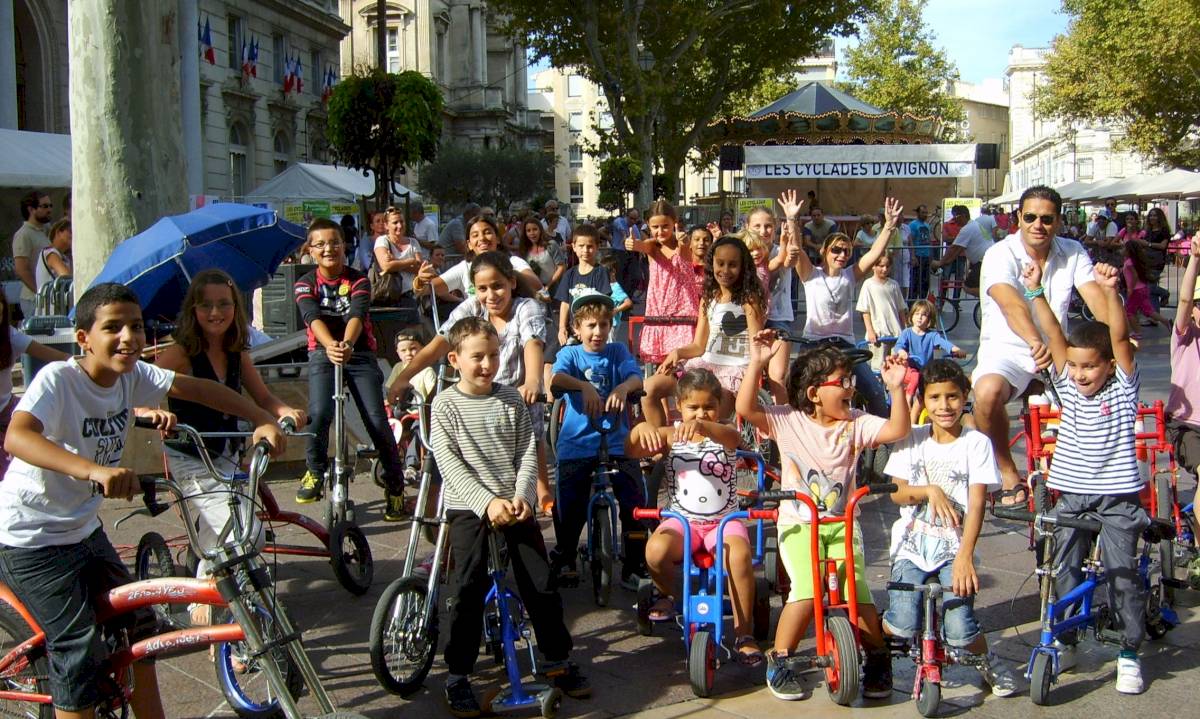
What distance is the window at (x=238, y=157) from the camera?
38.3 meters

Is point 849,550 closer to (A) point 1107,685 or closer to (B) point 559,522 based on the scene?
(A) point 1107,685

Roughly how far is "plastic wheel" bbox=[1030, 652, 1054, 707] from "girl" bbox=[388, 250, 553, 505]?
7.83 ft

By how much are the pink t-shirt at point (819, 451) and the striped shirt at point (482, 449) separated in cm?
111

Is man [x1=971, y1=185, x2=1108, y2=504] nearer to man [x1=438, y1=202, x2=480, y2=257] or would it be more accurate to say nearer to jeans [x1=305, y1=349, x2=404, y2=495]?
jeans [x1=305, y1=349, x2=404, y2=495]

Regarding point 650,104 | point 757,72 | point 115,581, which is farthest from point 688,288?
point 757,72

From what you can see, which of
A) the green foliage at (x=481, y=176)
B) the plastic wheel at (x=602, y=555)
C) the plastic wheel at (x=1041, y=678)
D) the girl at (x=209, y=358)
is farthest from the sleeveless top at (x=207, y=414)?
the green foliage at (x=481, y=176)

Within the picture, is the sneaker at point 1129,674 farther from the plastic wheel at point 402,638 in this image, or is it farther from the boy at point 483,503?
the plastic wheel at point 402,638

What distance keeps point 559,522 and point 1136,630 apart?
105 inches

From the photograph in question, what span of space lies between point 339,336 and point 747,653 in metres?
3.62

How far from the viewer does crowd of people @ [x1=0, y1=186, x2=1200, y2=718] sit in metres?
3.99

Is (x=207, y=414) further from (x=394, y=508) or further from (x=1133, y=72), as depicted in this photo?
(x=1133, y=72)

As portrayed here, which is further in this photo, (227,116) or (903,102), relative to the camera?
(903,102)

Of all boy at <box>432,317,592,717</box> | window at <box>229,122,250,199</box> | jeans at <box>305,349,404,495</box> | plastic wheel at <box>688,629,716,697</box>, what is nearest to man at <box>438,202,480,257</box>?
jeans at <box>305,349,404,495</box>

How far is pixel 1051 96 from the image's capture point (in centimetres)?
4200
